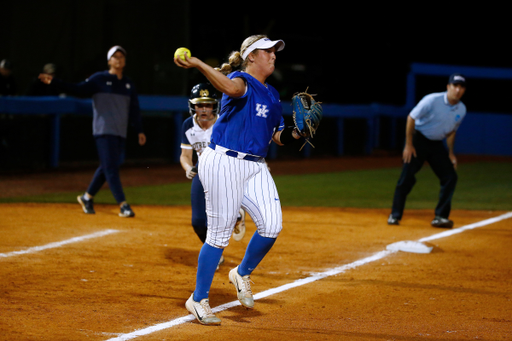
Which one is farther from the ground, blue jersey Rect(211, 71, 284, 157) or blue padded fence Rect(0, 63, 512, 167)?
blue jersey Rect(211, 71, 284, 157)

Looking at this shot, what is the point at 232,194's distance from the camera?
4.09m

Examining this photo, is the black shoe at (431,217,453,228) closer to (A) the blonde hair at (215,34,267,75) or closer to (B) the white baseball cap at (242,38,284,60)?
(A) the blonde hair at (215,34,267,75)

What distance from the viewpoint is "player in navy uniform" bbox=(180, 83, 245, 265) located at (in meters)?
5.51

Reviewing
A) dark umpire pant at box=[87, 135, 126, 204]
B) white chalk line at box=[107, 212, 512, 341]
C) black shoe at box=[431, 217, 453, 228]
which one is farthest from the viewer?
black shoe at box=[431, 217, 453, 228]

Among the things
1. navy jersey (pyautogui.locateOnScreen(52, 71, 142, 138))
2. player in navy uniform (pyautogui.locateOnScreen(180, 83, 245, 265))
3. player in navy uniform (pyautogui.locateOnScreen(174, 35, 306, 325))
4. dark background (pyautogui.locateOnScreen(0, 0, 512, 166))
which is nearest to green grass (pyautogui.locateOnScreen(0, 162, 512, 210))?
navy jersey (pyautogui.locateOnScreen(52, 71, 142, 138))

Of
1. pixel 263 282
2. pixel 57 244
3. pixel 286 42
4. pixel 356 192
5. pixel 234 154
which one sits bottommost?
pixel 356 192

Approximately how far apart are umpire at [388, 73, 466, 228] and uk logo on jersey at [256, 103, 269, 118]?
14.4ft

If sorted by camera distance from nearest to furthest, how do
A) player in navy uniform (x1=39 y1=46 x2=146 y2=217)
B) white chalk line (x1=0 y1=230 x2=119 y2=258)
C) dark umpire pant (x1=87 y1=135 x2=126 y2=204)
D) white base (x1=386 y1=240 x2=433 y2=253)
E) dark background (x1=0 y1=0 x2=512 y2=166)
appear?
1. white chalk line (x1=0 y1=230 x2=119 y2=258)
2. white base (x1=386 y1=240 x2=433 y2=253)
3. player in navy uniform (x1=39 y1=46 x2=146 y2=217)
4. dark umpire pant (x1=87 y1=135 x2=126 y2=204)
5. dark background (x1=0 y1=0 x2=512 y2=166)

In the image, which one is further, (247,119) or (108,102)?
(108,102)

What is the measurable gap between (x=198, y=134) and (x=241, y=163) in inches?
72.9

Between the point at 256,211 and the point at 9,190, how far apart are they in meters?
8.33

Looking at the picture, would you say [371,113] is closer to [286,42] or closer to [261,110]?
[286,42]

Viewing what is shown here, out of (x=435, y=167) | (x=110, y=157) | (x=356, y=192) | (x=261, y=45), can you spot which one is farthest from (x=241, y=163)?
(x=356, y=192)

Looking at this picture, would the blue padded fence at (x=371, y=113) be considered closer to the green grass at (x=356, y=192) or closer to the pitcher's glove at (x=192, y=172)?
the green grass at (x=356, y=192)
